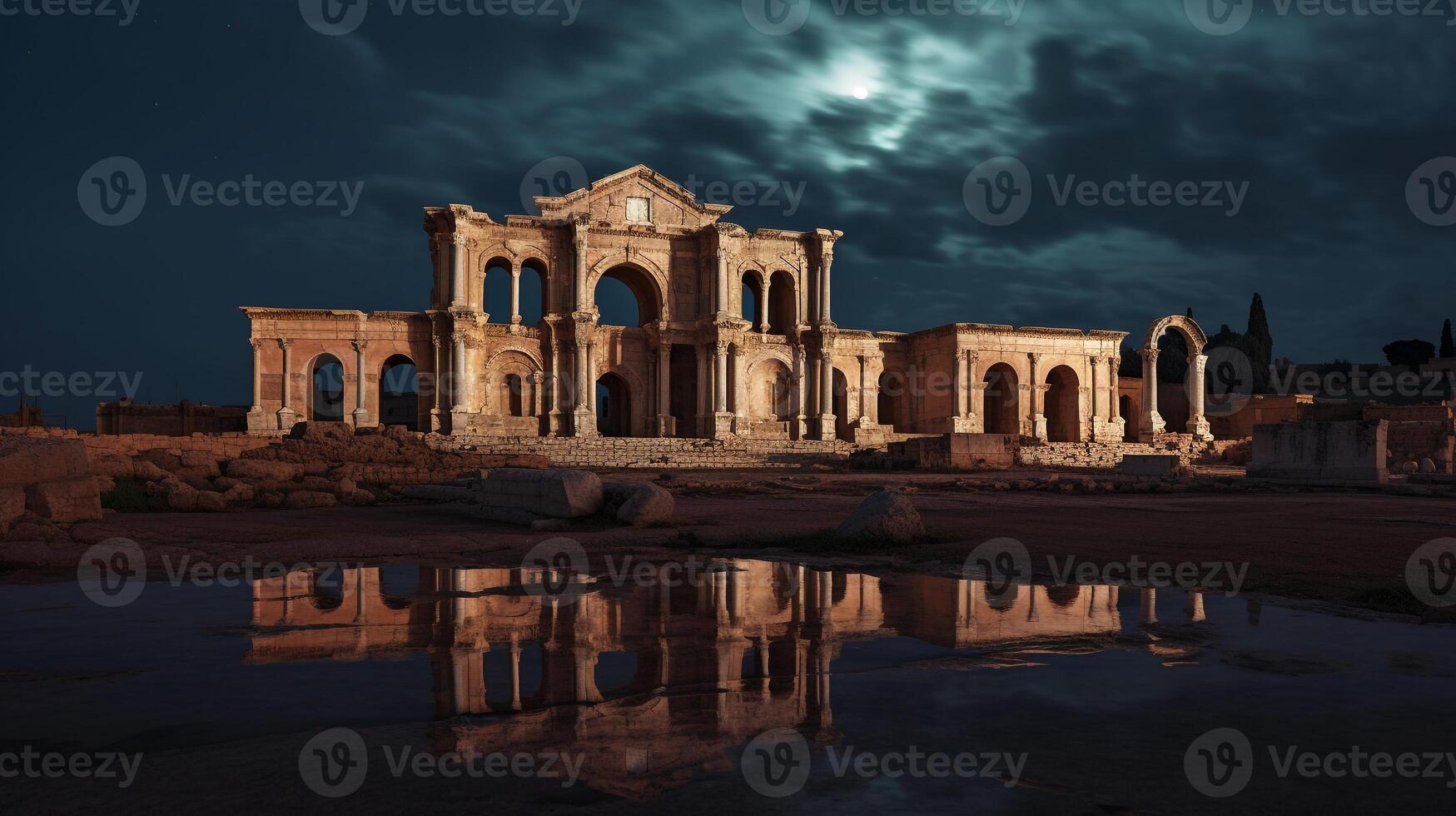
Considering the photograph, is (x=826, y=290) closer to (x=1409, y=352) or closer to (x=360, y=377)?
(x=360, y=377)

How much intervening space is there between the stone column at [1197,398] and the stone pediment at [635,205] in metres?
23.6

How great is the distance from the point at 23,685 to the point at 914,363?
138ft

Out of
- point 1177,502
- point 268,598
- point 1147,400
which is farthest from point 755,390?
point 268,598

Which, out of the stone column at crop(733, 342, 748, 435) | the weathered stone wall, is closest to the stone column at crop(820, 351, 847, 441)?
the stone column at crop(733, 342, 748, 435)

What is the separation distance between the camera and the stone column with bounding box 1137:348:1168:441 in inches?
1596

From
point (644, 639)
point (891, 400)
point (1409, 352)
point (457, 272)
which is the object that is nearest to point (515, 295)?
point (457, 272)

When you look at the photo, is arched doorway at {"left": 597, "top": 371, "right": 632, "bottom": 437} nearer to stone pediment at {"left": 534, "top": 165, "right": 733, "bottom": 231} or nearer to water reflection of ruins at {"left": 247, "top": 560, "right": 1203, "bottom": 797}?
stone pediment at {"left": 534, "top": 165, "right": 733, "bottom": 231}

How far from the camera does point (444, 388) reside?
118ft

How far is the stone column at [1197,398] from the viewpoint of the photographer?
131 feet

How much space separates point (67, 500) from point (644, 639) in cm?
984

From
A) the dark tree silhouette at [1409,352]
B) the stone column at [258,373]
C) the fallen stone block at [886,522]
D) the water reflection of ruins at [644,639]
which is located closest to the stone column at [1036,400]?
the stone column at [258,373]

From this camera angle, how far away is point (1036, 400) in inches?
1640

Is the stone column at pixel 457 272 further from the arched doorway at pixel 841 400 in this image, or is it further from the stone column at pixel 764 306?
the arched doorway at pixel 841 400

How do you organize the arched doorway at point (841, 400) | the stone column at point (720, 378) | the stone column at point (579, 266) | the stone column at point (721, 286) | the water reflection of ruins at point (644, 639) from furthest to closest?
the arched doorway at point (841, 400)
the stone column at point (721, 286)
the stone column at point (720, 378)
the stone column at point (579, 266)
the water reflection of ruins at point (644, 639)
